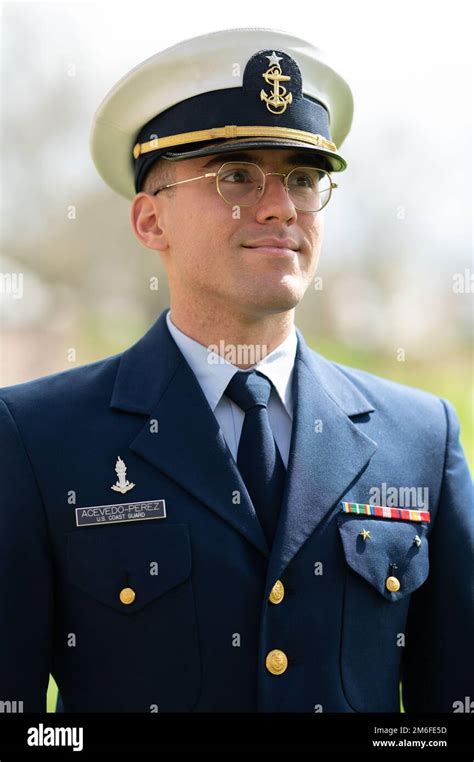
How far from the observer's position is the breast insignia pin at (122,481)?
7.45 ft

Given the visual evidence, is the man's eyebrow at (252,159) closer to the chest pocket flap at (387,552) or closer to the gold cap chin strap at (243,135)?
the gold cap chin strap at (243,135)

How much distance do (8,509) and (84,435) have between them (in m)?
0.26

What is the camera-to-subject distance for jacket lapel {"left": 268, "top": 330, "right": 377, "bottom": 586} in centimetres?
223

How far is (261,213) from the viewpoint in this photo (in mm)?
2301

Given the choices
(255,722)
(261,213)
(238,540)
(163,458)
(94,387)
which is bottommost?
(255,722)

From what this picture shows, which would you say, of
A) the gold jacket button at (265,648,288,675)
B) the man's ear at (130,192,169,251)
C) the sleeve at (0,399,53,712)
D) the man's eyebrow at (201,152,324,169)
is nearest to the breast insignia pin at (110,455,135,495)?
the sleeve at (0,399,53,712)

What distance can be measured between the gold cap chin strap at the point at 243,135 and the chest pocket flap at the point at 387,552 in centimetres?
97

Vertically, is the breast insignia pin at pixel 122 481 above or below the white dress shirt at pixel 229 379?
below

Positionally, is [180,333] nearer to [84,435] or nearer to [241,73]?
[84,435]

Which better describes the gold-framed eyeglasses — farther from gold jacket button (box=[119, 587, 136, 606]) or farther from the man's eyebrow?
gold jacket button (box=[119, 587, 136, 606])

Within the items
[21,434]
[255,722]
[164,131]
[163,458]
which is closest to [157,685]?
[255,722]

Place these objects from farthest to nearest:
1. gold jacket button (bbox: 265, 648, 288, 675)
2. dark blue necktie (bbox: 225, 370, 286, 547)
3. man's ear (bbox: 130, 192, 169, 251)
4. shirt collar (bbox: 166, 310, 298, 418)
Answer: man's ear (bbox: 130, 192, 169, 251)
shirt collar (bbox: 166, 310, 298, 418)
dark blue necktie (bbox: 225, 370, 286, 547)
gold jacket button (bbox: 265, 648, 288, 675)

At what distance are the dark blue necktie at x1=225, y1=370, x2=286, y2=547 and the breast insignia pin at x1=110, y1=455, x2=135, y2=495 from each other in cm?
27

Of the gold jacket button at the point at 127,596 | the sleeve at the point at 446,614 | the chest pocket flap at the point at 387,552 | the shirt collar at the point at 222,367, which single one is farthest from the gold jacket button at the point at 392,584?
the gold jacket button at the point at 127,596
